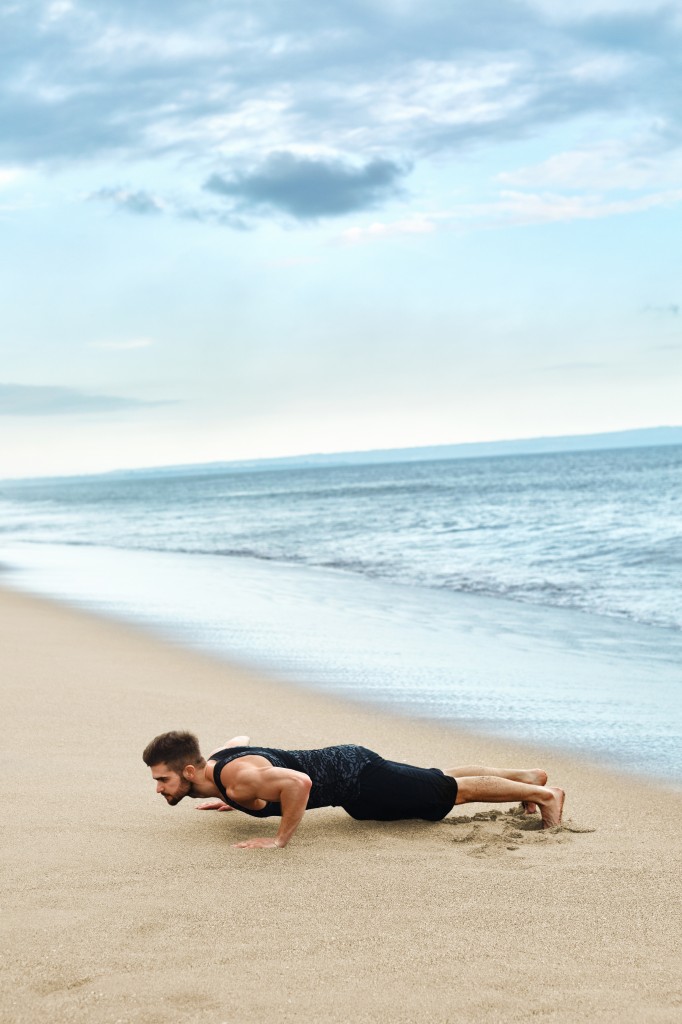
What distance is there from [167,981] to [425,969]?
953mm

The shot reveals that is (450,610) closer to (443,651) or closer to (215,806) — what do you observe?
(443,651)

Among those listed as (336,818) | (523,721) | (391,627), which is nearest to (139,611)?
(391,627)

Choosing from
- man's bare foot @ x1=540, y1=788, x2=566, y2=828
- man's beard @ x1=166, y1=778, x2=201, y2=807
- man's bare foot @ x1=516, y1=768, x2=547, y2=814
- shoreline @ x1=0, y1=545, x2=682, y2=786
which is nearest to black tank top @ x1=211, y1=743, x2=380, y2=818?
man's beard @ x1=166, y1=778, x2=201, y2=807

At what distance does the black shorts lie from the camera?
559 centimetres

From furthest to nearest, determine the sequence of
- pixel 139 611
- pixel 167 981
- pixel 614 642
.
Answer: pixel 139 611 → pixel 614 642 → pixel 167 981

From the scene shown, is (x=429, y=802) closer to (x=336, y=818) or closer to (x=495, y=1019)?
(x=336, y=818)

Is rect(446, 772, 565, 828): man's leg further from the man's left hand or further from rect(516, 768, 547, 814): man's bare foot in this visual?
the man's left hand

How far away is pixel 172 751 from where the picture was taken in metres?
5.34

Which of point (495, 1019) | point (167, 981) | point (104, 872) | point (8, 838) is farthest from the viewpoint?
point (8, 838)

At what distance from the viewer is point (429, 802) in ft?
18.3

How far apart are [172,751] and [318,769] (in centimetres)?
82

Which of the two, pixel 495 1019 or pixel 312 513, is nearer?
pixel 495 1019

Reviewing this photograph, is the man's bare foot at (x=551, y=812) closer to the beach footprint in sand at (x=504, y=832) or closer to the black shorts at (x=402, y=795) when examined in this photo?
the beach footprint in sand at (x=504, y=832)

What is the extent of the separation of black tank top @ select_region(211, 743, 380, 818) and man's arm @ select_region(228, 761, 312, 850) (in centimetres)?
10
